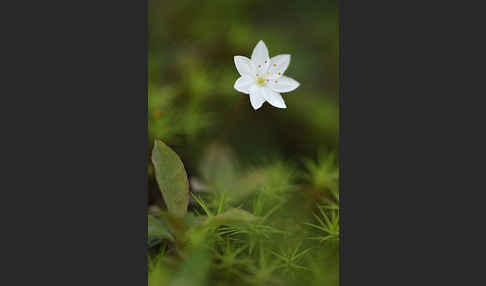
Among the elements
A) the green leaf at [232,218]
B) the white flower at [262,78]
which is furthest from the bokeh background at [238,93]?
the green leaf at [232,218]

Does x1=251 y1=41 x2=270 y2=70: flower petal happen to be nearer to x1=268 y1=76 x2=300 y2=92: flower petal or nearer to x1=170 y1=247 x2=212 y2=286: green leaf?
x1=268 y1=76 x2=300 y2=92: flower petal

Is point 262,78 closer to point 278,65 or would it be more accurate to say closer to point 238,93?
point 278,65

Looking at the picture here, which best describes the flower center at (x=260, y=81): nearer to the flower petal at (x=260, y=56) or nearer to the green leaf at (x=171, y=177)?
the flower petal at (x=260, y=56)

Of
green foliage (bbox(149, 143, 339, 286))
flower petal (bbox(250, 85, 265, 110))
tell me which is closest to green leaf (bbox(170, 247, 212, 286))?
green foliage (bbox(149, 143, 339, 286))

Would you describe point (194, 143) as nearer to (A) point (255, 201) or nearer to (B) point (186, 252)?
(A) point (255, 201)

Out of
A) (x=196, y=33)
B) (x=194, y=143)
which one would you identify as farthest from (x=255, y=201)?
(x=196, y=33)
